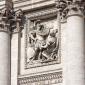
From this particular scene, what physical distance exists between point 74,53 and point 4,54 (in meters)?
3.10

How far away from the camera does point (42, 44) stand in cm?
1927

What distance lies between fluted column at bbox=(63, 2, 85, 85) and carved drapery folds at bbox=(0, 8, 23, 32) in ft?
7.83

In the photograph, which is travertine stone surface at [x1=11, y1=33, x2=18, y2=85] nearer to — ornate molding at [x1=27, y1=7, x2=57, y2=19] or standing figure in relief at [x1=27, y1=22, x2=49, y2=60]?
standing figure in relief at [x1=27, y1=22, x2=49, y2=60]

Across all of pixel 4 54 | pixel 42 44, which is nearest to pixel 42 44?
pixel 42 44

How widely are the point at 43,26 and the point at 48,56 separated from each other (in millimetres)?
1299

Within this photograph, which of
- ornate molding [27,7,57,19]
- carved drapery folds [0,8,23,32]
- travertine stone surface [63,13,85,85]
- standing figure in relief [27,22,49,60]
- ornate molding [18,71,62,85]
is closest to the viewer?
travertine stone surface [63,13,85,85]

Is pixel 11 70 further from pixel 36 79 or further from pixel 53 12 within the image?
pixel 53 12

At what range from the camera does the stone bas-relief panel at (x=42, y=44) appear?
19.0m

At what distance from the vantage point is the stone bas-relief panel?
19047mm

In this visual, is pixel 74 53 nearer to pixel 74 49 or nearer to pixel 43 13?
pixel 74 49

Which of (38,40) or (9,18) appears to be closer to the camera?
(38,40)

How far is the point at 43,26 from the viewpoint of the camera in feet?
64.6

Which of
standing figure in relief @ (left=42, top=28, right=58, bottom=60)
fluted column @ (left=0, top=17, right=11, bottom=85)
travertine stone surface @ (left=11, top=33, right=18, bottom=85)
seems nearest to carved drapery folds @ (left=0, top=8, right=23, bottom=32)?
fluted column @ (left=0, top=17, right=11, bottom=85)

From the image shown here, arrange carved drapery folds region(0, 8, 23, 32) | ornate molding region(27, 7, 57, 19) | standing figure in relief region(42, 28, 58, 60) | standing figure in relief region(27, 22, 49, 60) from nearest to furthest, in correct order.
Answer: standing figure in relief region(42, 28, 58, 60) < standing figure in relief region(27, 22, 49, 60) < ornate molding region(27, 7, 57, 19) < carved drapery folds region(0, 8, 23, 32)
